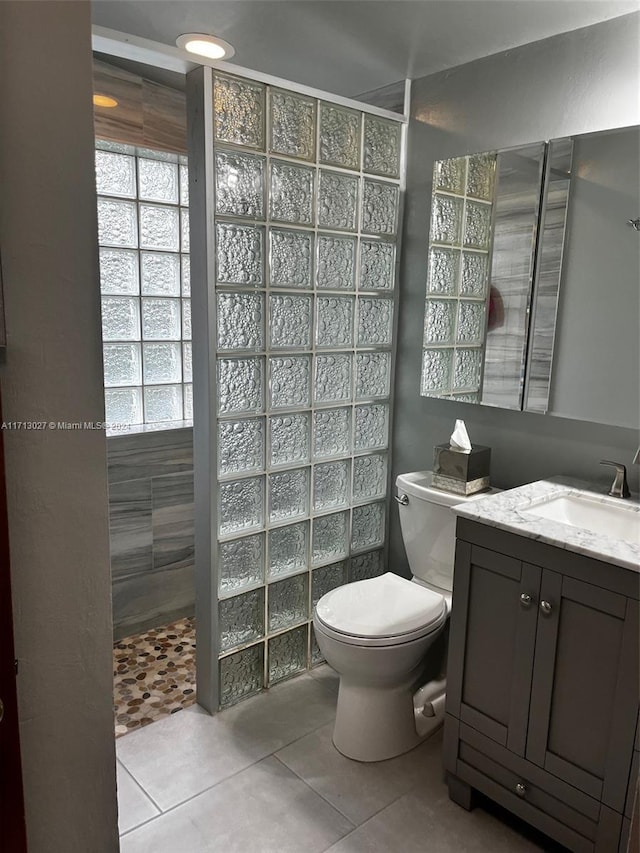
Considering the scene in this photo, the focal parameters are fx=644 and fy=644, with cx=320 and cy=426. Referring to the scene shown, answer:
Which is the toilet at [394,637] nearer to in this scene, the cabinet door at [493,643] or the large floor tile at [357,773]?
the large floor tile at [357,773]

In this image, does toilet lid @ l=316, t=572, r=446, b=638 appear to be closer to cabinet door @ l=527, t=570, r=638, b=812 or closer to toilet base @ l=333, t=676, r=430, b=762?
toilet base @ l=333, t=676, r=430, b=762

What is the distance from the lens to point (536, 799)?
68.9 inches

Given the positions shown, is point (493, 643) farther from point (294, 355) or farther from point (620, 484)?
point (294, 355)

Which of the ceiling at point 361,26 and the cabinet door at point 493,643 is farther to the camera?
the ceiling at point 361,26

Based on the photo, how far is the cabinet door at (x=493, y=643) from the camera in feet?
5.66

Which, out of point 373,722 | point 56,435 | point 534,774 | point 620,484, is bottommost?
point 373,722

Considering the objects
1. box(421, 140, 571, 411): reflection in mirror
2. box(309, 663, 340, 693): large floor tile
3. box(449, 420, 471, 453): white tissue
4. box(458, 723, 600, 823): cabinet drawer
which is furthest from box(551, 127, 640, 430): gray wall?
box(309, 663, 340, 693): large floor tile

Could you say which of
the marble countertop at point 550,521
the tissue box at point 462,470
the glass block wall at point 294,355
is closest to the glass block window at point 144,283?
the glass block wall at point 294,355

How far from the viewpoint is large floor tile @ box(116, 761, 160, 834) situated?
6.12 ft

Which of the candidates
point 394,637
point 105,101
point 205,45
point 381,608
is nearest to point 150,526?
point 381,608

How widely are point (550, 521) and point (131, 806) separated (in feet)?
4.88

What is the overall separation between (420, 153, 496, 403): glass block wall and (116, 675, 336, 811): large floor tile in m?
1.31

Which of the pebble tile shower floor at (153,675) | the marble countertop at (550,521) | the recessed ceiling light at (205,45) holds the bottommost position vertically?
the pebble tile shower floor at (153,675)

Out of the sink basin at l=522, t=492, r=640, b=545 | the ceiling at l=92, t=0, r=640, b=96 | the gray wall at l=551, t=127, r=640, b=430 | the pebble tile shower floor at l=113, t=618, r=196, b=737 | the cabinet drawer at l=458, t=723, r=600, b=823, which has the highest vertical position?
the ceiling at l=92, t=0, r=640, b=96
